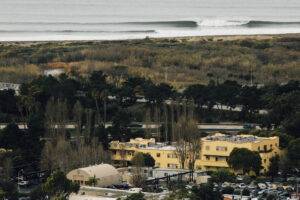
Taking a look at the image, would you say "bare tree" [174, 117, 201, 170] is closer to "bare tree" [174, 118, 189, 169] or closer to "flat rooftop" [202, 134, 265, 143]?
"bare tree" [174, 118, 189, 169]

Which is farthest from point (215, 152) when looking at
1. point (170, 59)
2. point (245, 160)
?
point (170, 59)

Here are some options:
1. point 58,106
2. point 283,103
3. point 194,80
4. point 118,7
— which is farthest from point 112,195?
point 118,7

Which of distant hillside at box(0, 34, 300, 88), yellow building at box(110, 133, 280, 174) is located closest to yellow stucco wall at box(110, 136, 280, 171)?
yellow building at box(110, 133, 280, 174)

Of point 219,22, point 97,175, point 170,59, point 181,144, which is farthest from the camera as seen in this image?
point 219,22

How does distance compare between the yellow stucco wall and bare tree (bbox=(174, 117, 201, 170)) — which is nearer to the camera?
bare tree (bbox=(174, 117, 201, 170))

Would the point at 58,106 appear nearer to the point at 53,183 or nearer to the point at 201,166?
the point at 201,166

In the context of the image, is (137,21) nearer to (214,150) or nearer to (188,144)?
(214,150)
